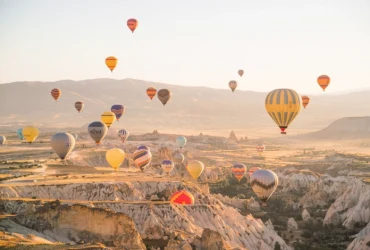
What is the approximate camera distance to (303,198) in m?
74.4

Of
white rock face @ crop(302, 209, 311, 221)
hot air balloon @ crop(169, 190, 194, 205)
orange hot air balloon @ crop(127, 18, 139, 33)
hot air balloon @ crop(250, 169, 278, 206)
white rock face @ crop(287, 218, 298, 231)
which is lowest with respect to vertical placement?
white rock face @ crop(287, 218, 298, 231)

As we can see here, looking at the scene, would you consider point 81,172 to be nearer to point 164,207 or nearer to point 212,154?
point 164,207

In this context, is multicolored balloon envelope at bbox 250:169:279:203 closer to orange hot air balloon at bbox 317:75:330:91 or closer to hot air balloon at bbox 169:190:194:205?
hot air balloon at bbox 169:190:194:205

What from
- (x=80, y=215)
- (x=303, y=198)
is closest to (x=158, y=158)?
(x=303, y=198)

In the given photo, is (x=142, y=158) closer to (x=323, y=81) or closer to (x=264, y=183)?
(x=264, y=183)

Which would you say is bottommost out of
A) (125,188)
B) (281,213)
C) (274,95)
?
(281,213)

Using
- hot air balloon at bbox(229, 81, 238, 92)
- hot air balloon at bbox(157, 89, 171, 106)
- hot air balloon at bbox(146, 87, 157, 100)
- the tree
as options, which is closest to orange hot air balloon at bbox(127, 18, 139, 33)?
hot air balloon at bbox(157, 89, 171, 106)

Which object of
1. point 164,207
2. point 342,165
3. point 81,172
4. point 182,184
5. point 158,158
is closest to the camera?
point 164,207

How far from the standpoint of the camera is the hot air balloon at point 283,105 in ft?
166

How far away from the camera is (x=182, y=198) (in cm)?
4816

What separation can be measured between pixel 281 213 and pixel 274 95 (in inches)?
883

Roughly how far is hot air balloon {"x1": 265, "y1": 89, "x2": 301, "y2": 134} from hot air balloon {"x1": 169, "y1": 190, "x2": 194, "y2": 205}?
1176 cm

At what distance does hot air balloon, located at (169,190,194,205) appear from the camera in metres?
47.8

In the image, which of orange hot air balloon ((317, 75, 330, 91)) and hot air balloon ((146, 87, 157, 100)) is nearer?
orange hot air balloon ((317, 75, 330, 91))
